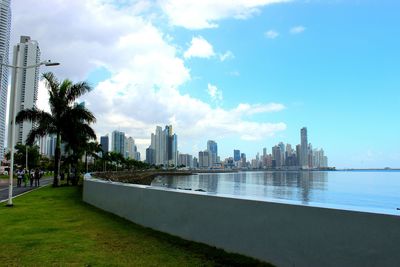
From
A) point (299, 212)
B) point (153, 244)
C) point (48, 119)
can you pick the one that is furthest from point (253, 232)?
point (48, 119)

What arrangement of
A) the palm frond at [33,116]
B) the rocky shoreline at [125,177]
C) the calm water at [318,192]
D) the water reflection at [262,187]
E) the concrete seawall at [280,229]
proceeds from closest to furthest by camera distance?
the concrete seawall at [280,229], the calm water at [318,192], the palm frond at [33,116], the rocky shoreline at [125,177], the water reflection at [262,187]

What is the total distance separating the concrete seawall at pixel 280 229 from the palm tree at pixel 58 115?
19.0 meters

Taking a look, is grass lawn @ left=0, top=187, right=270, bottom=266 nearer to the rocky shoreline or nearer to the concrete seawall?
the concrete seawall

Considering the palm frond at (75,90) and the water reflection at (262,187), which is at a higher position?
the palm frond at (75,90)

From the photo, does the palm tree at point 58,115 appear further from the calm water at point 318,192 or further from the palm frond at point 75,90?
the calm water at point 318,192

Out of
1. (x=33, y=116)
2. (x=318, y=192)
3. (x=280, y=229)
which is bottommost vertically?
(x=318, y=192)

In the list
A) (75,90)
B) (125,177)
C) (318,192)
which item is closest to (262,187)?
(318,192)

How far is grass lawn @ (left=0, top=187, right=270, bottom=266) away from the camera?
6152mm

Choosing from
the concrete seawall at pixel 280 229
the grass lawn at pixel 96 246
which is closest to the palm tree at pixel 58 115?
the grass lawn at pixel 96 246

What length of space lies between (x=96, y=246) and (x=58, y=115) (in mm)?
21013

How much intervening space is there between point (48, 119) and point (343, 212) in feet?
81.1

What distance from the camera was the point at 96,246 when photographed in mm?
7289

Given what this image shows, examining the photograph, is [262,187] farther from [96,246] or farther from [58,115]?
[96,246]

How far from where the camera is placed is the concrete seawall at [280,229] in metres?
4.34
